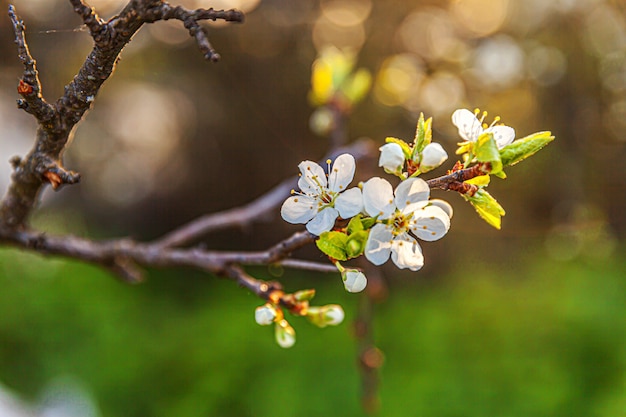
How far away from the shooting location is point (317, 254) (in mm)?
3154

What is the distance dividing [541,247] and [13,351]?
3.33 m

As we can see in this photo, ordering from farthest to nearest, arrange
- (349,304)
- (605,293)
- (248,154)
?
(248,154) < (349,304) < (605,293)

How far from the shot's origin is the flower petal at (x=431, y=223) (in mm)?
534

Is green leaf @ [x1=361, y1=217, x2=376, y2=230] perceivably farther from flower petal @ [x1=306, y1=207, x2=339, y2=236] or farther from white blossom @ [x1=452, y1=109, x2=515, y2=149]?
white blossom @ [x1=452, y1=109, x2=515, y2=149]

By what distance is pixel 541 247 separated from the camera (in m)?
3.74

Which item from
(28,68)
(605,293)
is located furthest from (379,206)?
(605,293)

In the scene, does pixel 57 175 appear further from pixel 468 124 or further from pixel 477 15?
pixel 477 15

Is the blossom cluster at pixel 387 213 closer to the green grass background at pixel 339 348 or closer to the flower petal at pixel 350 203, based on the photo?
the flower petal at pixel 350 203

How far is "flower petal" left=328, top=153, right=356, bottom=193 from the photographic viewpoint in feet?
1.90

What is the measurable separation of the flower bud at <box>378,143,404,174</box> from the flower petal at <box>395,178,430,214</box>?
0.07ft

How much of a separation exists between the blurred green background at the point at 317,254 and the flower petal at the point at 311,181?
1.04m

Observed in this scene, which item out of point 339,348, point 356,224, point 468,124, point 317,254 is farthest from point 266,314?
point 317,254

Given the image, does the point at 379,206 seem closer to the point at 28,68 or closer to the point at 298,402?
the point at 28,68

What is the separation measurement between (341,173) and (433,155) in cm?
11
